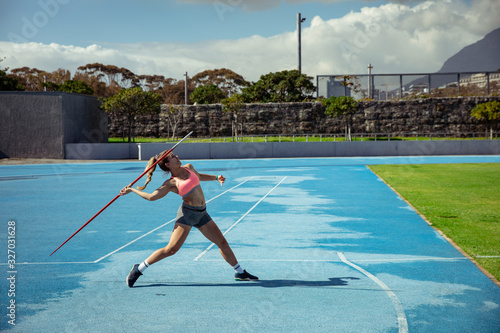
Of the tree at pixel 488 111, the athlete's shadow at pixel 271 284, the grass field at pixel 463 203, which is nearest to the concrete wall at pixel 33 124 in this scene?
the grass field at pixel 463 203

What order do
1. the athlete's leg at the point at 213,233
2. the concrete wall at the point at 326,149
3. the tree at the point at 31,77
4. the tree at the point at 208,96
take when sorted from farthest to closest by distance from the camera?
the tree at the point at 31,77 < the tree at the point at 208,96 < the concrete wall at the point at 326,149 < the athlete's leg at the point at 213,233

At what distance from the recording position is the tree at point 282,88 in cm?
5931

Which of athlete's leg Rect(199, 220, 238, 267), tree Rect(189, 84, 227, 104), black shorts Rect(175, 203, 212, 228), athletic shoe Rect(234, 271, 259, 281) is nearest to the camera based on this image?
black shorts Rect(175, 203, 212, 228)

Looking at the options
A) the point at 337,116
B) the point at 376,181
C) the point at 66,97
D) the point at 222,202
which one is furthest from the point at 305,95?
Result: the point at 222,202

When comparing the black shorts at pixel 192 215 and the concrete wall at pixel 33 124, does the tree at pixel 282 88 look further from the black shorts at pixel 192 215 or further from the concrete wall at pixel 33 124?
the black shorts at pixel 192 215

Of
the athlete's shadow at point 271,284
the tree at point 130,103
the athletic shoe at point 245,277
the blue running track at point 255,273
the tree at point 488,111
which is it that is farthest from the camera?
the tree at point 488,111

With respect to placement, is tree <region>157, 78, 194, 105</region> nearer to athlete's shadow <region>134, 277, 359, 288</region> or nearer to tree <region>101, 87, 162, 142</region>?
tree <region>101, 87, 162, 142</region>

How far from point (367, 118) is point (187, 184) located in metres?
52.0

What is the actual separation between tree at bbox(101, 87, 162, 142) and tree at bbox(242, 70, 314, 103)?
1695 cm

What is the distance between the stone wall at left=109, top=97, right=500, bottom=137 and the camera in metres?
54.8

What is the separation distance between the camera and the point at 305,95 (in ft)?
197

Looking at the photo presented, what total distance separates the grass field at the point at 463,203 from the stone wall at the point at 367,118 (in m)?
29.4

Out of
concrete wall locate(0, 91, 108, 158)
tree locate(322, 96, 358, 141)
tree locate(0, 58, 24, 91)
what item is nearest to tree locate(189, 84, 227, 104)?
tree locate(322, 96, 358, 141)

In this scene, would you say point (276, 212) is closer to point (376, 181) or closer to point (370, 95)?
point (376, 181)
